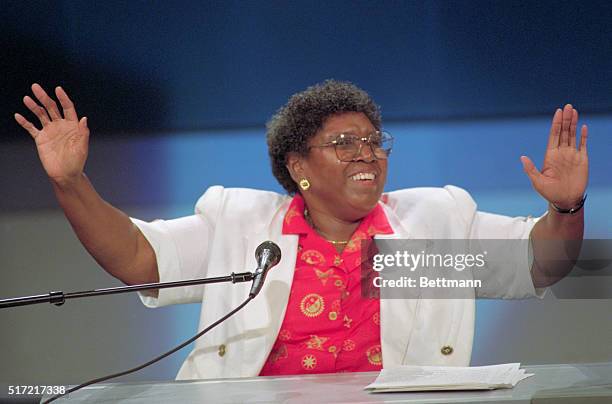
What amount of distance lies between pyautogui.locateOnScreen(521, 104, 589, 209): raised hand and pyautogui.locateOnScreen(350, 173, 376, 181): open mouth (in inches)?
19.4

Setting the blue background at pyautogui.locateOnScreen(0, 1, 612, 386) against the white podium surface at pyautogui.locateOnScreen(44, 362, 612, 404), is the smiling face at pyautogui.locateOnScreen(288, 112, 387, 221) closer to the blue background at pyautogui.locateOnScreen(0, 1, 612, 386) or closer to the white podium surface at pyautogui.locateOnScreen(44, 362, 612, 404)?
the blue background at pyautogui.locateOnScreen(0, 1, 612, 386)

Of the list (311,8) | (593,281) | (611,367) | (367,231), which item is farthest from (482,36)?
(611,367)

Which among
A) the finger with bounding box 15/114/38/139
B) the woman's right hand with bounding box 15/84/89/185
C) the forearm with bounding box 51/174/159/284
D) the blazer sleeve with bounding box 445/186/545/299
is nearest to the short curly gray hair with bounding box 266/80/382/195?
the blazer sleeve with bounding box 445/186/545/299

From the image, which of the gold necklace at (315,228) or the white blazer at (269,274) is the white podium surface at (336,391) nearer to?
the white blazer at (269,274)

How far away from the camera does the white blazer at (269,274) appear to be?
2.55m

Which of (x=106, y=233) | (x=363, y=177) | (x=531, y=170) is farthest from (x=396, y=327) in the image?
(x=106, y=233)

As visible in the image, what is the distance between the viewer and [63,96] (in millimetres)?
2391

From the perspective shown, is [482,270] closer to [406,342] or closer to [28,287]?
[406,342]

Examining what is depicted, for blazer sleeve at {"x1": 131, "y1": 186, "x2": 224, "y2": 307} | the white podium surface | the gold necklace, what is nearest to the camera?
the white podium surface

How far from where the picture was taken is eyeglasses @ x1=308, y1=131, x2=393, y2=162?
9.11ft

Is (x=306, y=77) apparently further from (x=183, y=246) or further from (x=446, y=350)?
(x=446, y=350)

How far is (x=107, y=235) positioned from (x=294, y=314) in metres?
0.58

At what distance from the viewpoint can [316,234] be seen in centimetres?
279

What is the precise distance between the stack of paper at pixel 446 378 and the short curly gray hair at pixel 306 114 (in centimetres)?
118
